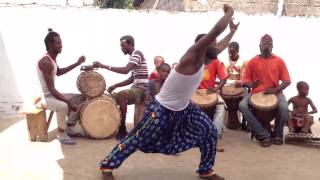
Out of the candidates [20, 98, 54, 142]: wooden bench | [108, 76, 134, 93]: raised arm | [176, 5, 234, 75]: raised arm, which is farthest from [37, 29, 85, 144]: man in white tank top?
[176, 5, 234, 75]: raised arm

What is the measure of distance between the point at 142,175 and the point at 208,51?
59.6 inches

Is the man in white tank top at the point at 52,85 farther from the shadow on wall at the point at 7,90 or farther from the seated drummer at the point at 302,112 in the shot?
the seated drummer at the point at 302,112

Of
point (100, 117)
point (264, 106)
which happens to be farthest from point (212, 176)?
point (100, 117)

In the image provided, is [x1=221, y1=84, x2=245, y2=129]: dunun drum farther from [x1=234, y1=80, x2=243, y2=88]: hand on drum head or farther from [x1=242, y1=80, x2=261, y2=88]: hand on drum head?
[x1=242, y1=80, x2=261, y2=88]: hand on drum head

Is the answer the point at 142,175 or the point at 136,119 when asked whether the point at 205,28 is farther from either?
the point at 142,175

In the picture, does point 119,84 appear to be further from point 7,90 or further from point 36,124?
point 7,90

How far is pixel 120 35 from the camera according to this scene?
8.66 m

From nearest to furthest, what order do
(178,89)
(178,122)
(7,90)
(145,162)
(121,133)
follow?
1. (178,89)
2. (178,122)
3. (145,162)
4. (121,133)
5. (7,90)

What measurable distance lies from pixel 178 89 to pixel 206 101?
2.08 meters

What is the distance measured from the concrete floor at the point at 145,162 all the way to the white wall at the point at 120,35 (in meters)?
1.98

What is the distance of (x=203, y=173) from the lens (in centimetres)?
493

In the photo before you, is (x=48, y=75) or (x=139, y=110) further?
(x=139, y=110)

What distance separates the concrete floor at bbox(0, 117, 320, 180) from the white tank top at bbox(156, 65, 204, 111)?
0.92 meters

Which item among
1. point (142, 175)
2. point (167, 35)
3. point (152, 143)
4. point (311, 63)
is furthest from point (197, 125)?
point (311, 63)
